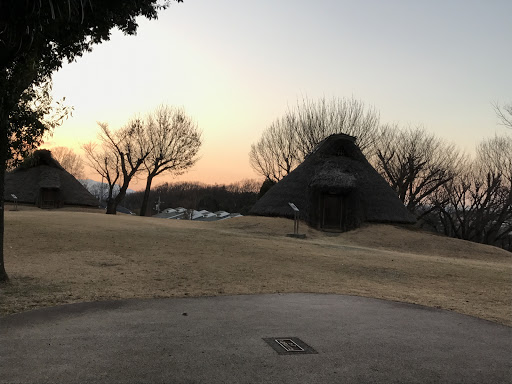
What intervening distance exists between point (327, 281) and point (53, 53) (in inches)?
362

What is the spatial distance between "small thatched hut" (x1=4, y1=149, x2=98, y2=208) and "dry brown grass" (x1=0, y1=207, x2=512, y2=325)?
91.6 ft

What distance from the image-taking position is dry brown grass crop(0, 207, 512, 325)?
26.5 ft

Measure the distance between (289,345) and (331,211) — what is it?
24.2 metres

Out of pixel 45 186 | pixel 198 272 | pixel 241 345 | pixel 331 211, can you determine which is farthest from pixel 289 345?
pixel 45 186

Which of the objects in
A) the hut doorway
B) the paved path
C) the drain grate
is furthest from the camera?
the hut doorway

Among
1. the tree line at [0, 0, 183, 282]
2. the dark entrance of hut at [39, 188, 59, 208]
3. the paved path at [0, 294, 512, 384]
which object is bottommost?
the paved path at [0, 294, 512, 384]

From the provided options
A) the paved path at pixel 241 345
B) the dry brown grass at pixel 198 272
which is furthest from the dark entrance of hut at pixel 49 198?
the paved path at pixel 241 345

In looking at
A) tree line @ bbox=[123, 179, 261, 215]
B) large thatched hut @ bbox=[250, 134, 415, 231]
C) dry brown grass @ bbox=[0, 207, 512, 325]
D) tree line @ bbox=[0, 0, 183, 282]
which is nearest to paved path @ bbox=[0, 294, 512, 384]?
dry brown grass @ bbox=[0, 207, 512, 325]

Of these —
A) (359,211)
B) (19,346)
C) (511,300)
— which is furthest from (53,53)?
(359,211)

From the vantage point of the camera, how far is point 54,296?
723 centimetres

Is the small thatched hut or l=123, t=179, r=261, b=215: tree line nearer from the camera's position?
the small thatched hut

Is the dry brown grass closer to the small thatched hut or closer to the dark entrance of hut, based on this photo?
the dark entrance of hut

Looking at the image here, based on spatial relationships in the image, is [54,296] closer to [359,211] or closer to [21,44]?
[21,44]

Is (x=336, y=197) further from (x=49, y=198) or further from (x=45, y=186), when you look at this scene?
(x=49, y=198)
